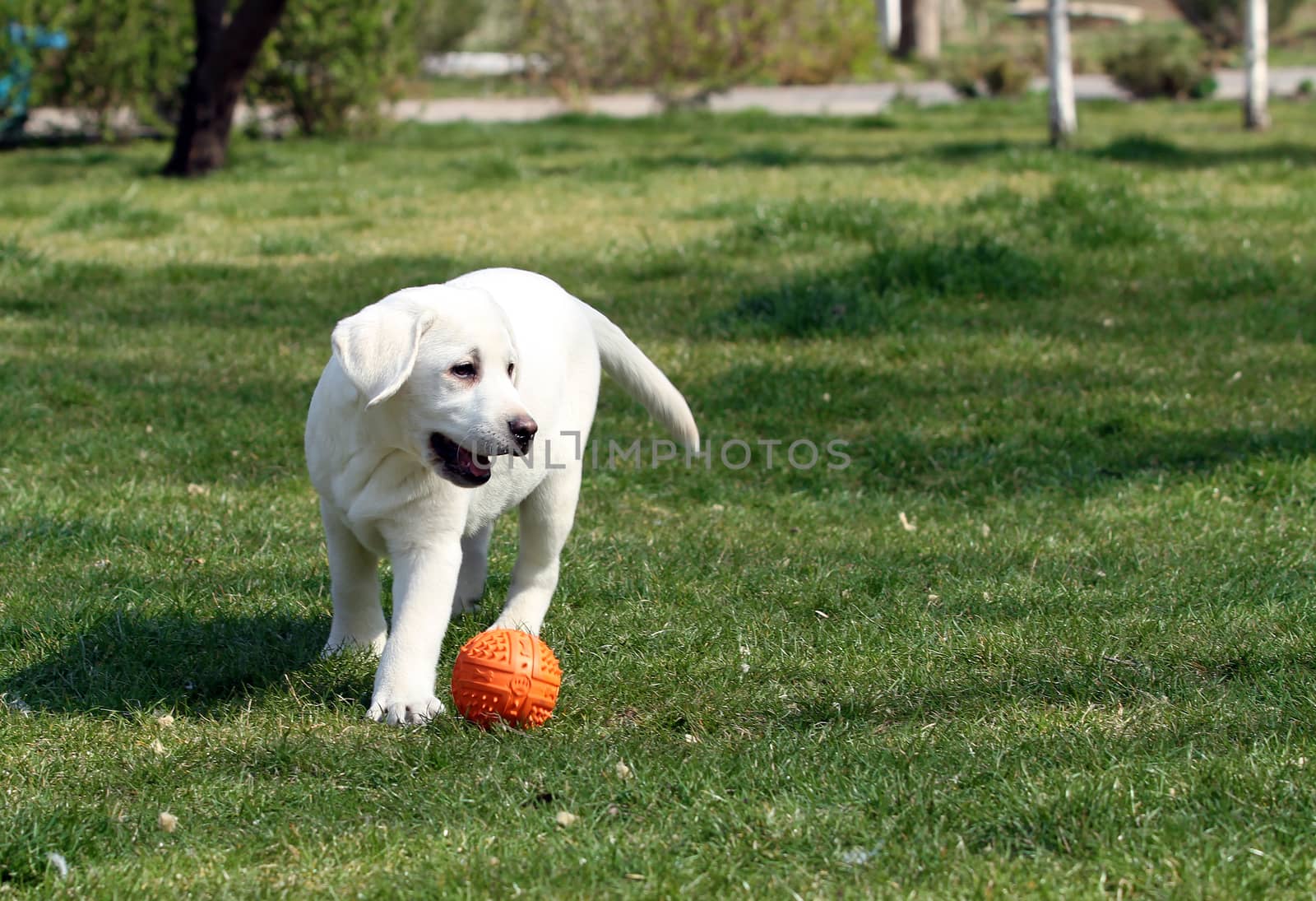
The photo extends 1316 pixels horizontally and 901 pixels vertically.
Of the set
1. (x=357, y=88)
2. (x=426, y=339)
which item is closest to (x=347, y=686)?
(x=426, y=339)

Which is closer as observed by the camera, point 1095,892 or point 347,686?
point 1095,892

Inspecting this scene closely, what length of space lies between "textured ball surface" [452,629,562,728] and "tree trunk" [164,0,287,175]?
1020 cm

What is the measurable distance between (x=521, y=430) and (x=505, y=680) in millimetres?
601

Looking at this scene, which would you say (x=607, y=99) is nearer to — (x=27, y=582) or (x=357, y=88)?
(x=357, y=88)

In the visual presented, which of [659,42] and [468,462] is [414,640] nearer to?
[468,462]

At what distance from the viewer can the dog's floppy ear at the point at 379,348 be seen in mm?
3346

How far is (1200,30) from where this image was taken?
1126 inches

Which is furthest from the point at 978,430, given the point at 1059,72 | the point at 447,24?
the point at 447,24

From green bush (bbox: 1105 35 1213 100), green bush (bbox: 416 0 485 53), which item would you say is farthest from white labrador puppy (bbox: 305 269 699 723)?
green bush (bbox: 416 0 485 53)

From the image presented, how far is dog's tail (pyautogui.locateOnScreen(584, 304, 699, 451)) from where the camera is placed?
4.44 metres

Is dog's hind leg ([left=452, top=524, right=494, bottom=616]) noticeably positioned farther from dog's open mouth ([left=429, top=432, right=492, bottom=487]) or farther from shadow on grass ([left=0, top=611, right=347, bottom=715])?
dog's open mouth ([left=429, top=432, right=492, bottom=487])

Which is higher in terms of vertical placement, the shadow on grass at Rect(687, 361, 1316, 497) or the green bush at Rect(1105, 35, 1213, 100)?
the green bush at Rect(1105, 35, 1213, 100)

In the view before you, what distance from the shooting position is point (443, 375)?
345 centimetres

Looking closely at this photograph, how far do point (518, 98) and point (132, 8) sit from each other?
913cm
